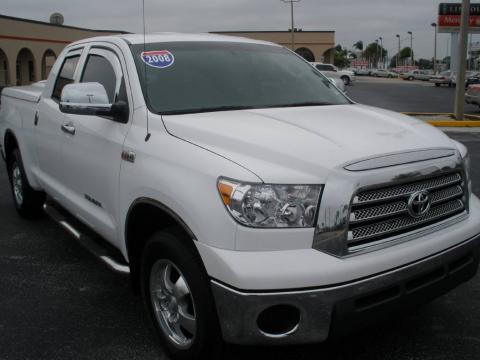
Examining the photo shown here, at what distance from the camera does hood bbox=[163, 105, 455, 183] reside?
2.72m

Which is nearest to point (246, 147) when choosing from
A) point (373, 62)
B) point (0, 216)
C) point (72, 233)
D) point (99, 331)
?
point (99, 331)

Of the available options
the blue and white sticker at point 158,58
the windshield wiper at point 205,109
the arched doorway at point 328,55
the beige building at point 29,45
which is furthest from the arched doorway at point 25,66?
the windshield wiper at point 205,109

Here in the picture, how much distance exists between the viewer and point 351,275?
2.61 meters

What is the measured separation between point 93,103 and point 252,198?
1513mm

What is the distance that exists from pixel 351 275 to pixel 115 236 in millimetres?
1704

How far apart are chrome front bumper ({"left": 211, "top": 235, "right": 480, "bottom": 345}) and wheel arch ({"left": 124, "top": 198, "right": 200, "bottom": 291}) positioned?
0.44 m

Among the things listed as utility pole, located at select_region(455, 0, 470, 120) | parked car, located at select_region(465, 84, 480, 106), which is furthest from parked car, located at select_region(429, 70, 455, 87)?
utility pole, located at select_region(455, 0, 470, 120)

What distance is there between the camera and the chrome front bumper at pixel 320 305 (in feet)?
8.37

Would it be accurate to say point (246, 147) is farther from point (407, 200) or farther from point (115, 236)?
point (115, 236)

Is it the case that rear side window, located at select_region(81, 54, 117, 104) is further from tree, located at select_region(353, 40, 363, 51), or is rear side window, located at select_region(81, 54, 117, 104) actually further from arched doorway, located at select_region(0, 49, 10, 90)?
tree, located at select_region(353, 40, 363, 51)

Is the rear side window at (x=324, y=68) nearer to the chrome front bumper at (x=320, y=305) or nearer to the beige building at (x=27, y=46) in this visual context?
the beige building at (x=27, y=46)

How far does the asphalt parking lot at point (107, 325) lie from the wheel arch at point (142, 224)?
42cm

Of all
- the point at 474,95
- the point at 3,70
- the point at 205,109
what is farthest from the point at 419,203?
the point at 3,70

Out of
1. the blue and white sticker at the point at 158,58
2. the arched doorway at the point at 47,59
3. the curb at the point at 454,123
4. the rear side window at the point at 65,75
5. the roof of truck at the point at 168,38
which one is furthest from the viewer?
the arched doorway at the point at 47,59
